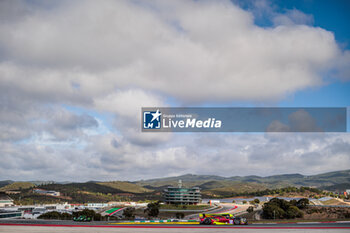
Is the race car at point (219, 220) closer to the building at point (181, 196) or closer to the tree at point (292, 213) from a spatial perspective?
the tree at point (292, 213)

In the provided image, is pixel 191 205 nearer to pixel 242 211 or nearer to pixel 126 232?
pixel 242 211

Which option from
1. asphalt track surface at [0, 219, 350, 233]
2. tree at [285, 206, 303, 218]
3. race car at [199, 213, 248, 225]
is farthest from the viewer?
tree at [285, 206, 303, 218]

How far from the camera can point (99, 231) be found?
43.0 meters

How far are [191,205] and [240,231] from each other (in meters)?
138

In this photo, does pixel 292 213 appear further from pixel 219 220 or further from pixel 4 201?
pixel 4 201

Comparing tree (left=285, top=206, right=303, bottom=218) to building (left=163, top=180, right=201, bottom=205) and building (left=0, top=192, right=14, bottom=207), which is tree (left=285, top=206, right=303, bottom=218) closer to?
building (left=163, top=180, right=201, bottom=205)

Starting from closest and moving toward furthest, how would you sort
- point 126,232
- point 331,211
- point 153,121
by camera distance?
point 126,232 < point 153,121 < point 331,211

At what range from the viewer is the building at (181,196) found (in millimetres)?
182625

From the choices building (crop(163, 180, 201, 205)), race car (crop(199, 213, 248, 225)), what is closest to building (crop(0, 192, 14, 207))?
building (crop(163, 180, 201, 205))

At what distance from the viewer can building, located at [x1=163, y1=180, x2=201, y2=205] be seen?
182625 millimetres

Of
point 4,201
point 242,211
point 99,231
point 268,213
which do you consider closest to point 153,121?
point 99,231

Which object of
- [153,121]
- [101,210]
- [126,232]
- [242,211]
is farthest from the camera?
[101,210]

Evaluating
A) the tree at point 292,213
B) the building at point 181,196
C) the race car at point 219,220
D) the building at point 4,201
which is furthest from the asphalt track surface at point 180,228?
the building at point 181,196

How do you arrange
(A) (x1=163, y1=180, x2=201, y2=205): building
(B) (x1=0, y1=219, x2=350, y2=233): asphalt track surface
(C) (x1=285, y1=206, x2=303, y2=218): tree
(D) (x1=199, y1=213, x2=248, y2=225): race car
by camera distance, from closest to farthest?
(B) (x1=0, y1=219, x2=350, y2=233): asphalt track surface < (D) (x1=199, y1=213, x2=248, y2=225): race car < (C) (x1=285, y1=206, x2=303, y2=218): tree < (A) (x1=163, y1=180, x2=201, y2=205): building
